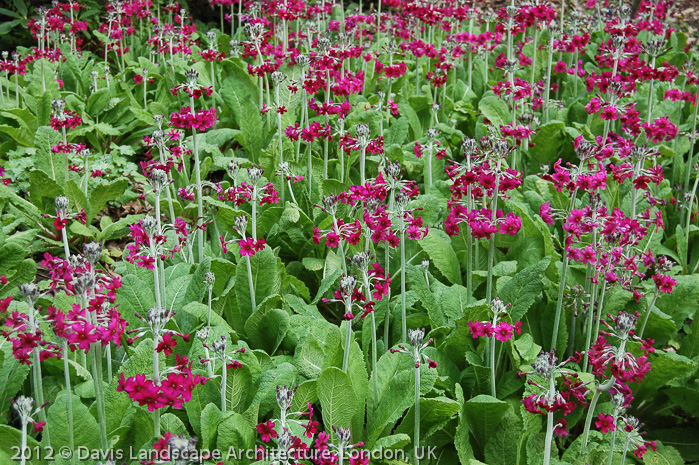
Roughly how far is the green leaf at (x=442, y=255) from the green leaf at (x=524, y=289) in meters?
0.57

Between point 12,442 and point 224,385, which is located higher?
point 224,385

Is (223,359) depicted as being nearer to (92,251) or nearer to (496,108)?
(92,251)

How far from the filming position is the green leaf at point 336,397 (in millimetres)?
2969

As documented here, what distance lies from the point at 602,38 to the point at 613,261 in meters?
6.48

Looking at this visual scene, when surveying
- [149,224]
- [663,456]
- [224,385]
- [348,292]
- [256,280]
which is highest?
[149,224]

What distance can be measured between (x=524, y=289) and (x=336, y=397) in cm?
130

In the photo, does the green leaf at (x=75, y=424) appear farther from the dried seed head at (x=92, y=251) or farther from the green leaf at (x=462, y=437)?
the green leaf at (x=462, y=437)

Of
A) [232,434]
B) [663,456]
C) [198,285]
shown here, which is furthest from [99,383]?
[663,456]

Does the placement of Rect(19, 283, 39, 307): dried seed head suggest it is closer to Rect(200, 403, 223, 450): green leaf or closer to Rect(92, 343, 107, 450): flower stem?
Rect(92, 343, 107, 450): flower stem

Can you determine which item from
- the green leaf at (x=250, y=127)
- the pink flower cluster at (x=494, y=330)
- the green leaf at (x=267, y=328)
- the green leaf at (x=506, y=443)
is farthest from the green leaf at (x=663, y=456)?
the green leaf at (x=250, y=127)

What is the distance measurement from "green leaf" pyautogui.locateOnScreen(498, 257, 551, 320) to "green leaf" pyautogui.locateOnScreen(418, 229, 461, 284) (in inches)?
22.5

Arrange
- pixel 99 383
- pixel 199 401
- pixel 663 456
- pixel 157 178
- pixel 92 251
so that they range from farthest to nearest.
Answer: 1. pixel 663 456
2. pixel 157 178
3. pixel 199 401
4. pixel 99 383
5. pixel 92 251

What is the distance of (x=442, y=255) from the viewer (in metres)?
4.25

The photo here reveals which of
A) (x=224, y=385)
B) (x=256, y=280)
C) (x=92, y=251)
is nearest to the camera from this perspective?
(x=92, y=251)
